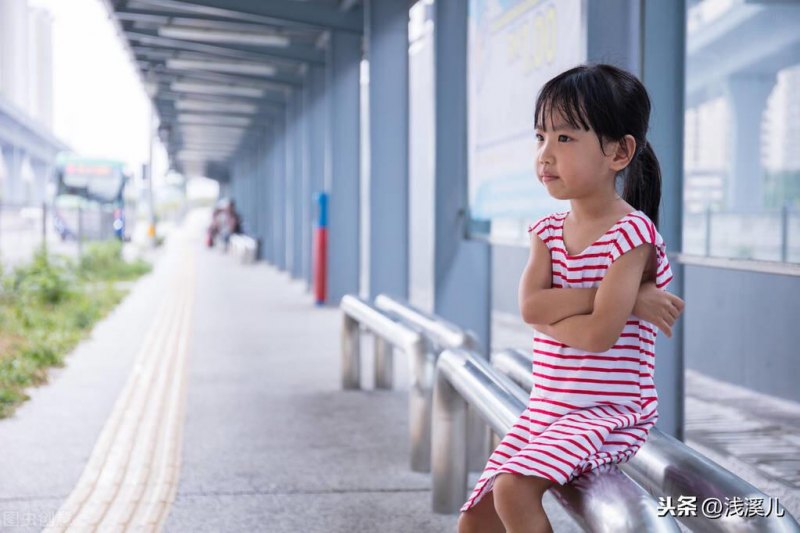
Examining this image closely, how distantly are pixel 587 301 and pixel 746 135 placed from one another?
31.4 ft

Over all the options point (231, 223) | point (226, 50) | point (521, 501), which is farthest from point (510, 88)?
point (231, 223)

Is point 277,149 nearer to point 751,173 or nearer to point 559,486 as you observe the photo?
point 751,173

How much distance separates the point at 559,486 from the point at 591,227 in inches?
22.9

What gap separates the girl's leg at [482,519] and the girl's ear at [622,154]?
0.82m

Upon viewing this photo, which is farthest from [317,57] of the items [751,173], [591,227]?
[591,227]

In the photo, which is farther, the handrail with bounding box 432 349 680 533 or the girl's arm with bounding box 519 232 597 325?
the girl's arm with bounding box 519 232 597 325

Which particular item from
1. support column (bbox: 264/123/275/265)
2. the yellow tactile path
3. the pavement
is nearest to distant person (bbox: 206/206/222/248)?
support column (bbox: 264/123/275/265)

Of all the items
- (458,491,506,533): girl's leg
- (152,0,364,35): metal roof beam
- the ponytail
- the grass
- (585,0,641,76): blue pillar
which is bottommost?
the grass

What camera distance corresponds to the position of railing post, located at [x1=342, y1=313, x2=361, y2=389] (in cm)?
688

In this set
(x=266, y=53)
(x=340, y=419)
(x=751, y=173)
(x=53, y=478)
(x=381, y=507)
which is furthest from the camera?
(x=266, y=53)

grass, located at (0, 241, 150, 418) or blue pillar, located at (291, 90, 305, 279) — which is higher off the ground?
blue pillar, located at (291, 90, 305, 279)

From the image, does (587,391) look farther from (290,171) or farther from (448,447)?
(290,171)

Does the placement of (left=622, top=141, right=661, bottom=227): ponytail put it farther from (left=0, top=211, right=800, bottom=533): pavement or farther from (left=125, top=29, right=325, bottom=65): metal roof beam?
(left=125, top=29, right=325, bottom=65): metal roof beam

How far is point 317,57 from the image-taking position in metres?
14.2
